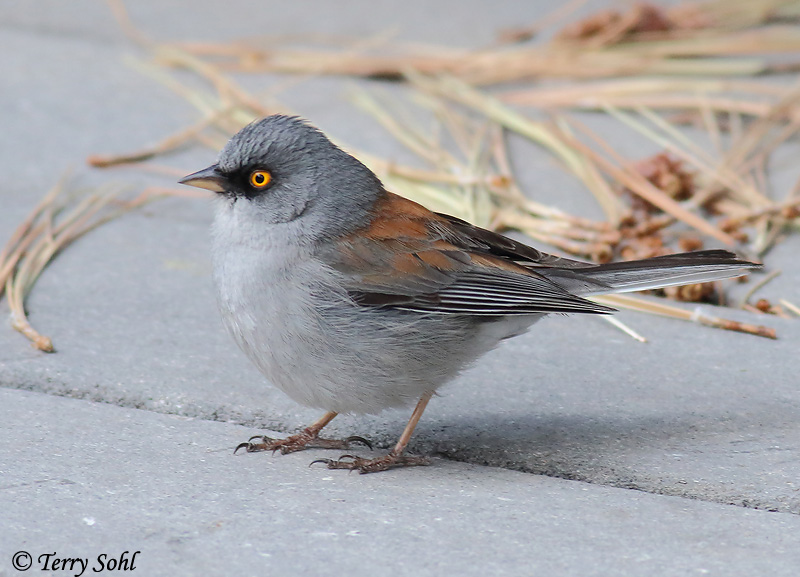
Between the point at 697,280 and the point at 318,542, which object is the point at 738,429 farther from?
the point at 318,542

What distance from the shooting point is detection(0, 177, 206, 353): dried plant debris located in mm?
3521

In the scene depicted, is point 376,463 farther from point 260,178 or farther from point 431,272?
point 260,178

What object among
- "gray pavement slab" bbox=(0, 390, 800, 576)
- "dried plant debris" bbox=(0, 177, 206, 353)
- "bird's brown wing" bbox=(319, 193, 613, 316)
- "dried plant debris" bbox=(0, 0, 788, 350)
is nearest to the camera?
"gray pavement slab" bbox=(0, 390, 800, 576)

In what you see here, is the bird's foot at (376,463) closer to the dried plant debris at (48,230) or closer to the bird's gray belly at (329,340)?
the bird's gray belly at (329,340)

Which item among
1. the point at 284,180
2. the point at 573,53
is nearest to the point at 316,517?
the point at 284,180

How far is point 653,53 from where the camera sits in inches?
229

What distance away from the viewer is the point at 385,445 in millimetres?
→ 3041

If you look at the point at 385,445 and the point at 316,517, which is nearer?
the point at 316,517

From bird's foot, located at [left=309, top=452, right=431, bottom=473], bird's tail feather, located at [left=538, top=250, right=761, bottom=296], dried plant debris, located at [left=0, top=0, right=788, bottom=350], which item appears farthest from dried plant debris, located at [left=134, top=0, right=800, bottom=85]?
bird's foot, located at [left=309, top=452, right=431, bottom=473]

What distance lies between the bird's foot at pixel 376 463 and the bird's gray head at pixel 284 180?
629 millimetres

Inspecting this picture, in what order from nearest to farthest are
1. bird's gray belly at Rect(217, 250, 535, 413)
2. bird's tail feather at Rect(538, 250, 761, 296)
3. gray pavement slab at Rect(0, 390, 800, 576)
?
gray pavement slab at Rect(0, 390, 800, 576), bird's gray belly at Rect(217, 250, 535, 413), bird's tail feather at Rect(538, 250, 761, 296)

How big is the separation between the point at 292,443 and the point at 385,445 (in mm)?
309

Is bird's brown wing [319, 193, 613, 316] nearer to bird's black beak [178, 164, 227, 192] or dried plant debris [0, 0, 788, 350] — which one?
bird's black beak [178, 164, 227, 192]

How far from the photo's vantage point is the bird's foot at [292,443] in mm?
2791
